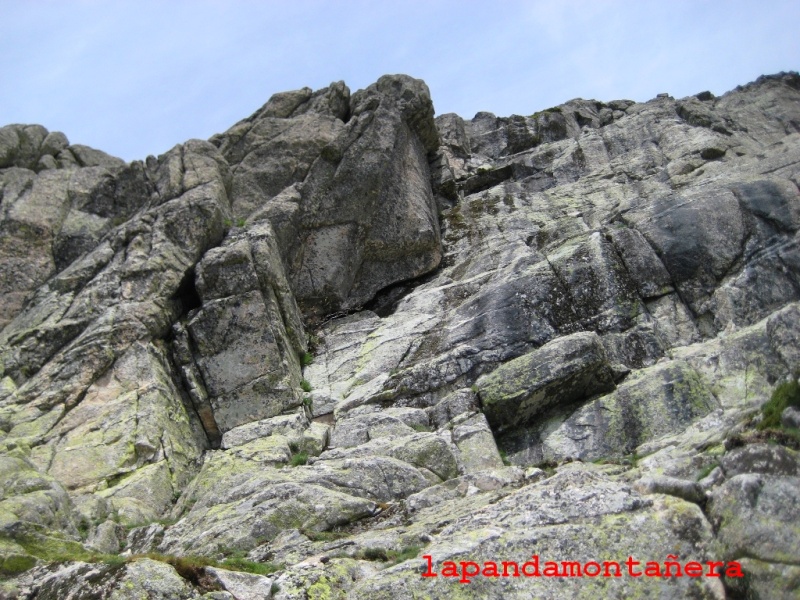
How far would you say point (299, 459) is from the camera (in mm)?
23312

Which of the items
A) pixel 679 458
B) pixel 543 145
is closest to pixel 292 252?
pixel 543 145

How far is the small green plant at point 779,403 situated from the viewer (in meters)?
12.7

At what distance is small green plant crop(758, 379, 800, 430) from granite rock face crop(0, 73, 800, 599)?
1.43 feet

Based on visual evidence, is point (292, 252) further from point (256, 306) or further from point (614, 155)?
point (614, 155)

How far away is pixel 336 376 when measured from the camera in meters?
29.8

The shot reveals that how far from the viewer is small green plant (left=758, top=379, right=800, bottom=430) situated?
501 inches

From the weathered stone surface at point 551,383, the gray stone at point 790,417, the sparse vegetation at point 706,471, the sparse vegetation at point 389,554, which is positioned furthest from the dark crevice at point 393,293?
the gray stone at point 790,417

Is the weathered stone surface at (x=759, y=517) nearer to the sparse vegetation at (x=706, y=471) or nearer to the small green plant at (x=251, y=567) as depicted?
the sparse vegetation at (x=706, y=471)

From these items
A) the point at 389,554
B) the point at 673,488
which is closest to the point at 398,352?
the point at 389,554

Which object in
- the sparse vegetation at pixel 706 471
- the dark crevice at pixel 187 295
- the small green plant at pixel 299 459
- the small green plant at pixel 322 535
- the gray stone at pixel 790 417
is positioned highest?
the dark crevice at pixel 187 295

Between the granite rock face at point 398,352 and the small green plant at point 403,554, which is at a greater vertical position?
the granite rock face at point 398,352

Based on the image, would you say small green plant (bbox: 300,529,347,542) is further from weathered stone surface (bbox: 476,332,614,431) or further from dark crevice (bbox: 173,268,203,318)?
dark crevice (bbox: 173,268,203,318)

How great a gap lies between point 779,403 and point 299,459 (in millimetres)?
15184

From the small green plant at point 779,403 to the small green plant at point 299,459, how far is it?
1452 cm
